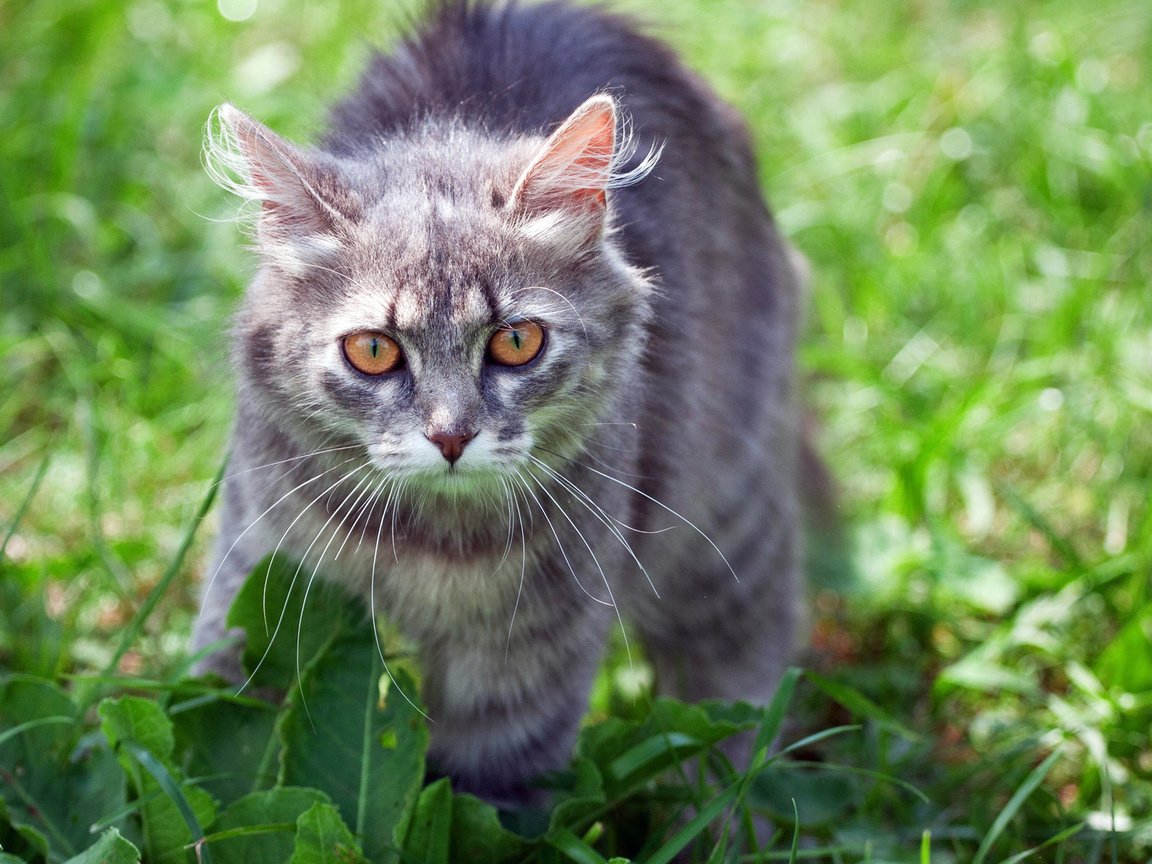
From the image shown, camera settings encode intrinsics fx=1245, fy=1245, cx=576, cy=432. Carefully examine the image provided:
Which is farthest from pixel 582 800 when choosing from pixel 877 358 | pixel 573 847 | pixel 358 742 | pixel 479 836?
pixel 877 358

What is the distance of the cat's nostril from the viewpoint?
2100mm

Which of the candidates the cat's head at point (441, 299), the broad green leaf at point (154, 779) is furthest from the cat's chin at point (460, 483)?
the broad green leaf at point (154, 779)

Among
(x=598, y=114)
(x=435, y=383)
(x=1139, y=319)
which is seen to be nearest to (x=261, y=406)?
(x=435, y=383)

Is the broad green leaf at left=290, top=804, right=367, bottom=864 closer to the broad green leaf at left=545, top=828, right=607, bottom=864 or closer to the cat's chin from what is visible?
the broad green leaf at left=545, top=828, right=607, bottom=864

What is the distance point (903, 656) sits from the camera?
3660 millimetres

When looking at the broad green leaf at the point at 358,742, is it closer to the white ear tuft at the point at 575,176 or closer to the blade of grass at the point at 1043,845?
the white ear tuft at the point at 575,176

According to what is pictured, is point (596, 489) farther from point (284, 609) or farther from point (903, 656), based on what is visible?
point (903, 656)

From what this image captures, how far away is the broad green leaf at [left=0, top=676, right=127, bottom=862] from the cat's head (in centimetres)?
79

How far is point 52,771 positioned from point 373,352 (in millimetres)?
1131

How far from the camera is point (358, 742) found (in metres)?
2.50

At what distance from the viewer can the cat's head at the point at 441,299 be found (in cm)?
217

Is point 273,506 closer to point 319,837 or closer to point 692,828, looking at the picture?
point 319,837

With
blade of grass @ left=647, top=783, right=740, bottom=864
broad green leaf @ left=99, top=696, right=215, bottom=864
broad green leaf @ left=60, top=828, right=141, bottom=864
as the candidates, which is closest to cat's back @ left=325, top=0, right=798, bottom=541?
blade of grass @ left=647, top=783, right=740, bottom=864

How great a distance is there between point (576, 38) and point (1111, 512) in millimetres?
2155
